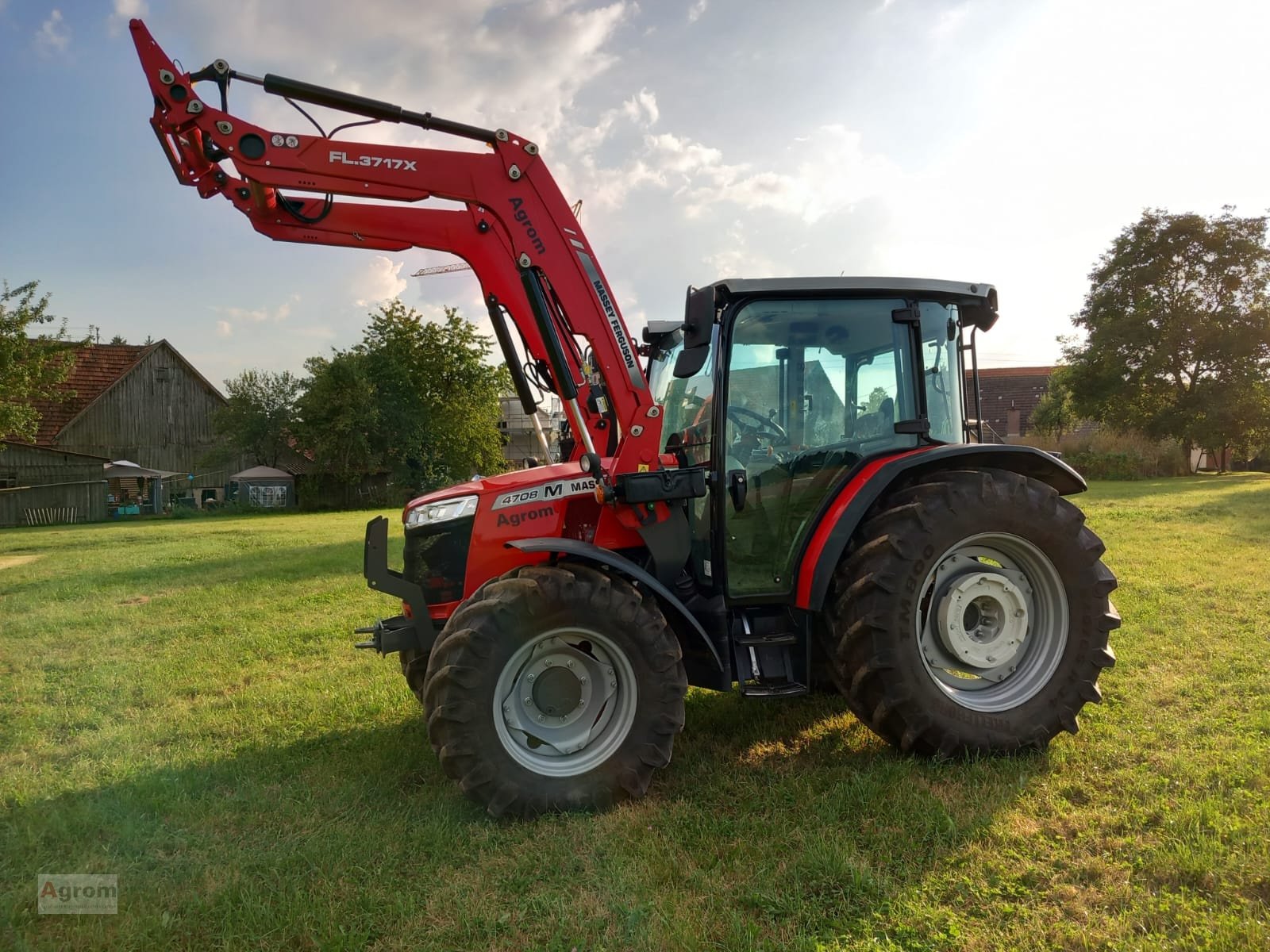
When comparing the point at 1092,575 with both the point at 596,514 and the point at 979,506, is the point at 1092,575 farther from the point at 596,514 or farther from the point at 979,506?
the point at 596,514

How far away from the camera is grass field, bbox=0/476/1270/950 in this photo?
2643 millimetres

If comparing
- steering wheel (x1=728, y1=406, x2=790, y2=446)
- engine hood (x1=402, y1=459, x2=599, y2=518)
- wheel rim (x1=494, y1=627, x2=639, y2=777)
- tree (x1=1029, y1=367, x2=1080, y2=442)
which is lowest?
wheel rim (x1=494, y1=627, x2=639, y2=777)

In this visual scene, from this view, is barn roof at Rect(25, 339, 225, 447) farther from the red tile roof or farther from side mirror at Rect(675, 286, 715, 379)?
side mirror at Rect(675, 286, 715, 379)

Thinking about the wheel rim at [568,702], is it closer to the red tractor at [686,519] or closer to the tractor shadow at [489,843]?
the red tractor at [686,519]

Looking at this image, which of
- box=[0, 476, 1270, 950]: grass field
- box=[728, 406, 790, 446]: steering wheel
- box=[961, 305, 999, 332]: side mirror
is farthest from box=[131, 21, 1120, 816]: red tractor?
box=[0, 476, 1270, 950]: grass field

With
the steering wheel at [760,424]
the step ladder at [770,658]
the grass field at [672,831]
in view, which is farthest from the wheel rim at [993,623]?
the steering wheel at [760,424]

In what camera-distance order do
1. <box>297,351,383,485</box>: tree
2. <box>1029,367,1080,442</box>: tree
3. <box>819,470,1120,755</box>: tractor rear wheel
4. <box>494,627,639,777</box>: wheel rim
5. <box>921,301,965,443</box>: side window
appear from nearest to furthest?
<box>494,627,639,777</box>: wheel rim
<box>819,470,1120,755</box>: tractor rear wheel
<box>921,301,965,443</box>: side window
<box>297,351,383,485</box>: tree
<box>1029,367,1080,442</box>: tree

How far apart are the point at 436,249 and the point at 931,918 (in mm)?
3569

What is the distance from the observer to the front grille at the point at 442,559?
3.97m

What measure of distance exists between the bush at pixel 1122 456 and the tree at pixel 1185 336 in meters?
0.97

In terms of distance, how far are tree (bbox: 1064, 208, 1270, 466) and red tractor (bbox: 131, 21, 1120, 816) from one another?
3542cm

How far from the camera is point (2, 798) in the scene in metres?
3.81

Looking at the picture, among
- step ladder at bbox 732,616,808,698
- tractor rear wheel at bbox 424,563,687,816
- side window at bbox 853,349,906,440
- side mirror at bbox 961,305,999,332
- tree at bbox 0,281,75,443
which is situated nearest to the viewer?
tractor rear wheel at bbox 424,563,687,816

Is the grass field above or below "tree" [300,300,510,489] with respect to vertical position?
below
